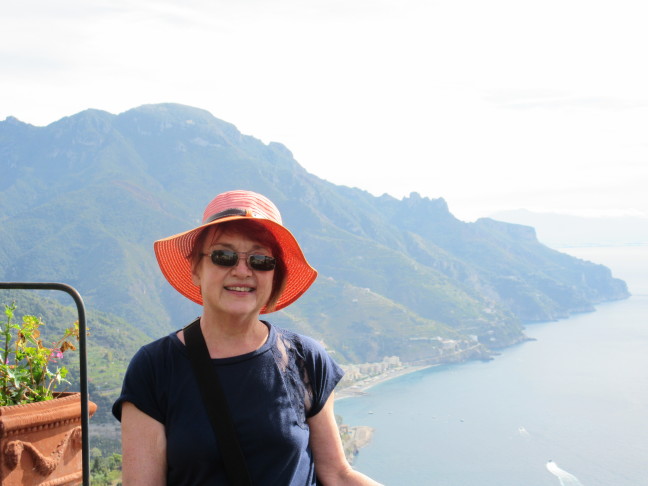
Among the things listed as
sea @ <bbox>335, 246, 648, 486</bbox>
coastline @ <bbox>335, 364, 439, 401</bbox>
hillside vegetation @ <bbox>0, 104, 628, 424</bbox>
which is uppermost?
hillside vegetation @ <bbox>0, 104, 628, 424</bbox>

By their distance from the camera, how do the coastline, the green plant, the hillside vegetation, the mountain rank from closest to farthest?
1. the green plant
2. the coastline
3. the hillside vegetation
4. the mountain

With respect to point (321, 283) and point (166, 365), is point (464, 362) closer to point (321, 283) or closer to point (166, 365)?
point (321, 283)

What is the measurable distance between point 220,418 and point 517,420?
71199 millimetres

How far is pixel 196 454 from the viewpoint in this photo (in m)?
1.44

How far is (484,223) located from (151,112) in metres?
97.1

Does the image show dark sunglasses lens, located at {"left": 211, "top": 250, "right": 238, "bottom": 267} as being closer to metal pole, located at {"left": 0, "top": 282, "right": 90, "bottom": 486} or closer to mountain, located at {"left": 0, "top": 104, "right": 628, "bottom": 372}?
metal pole, located at {"left": 0, "top": 282, "right": 90, "bottom": 486}

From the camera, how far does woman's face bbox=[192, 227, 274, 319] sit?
1.58m

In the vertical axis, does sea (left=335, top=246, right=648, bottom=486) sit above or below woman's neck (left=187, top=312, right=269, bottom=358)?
below

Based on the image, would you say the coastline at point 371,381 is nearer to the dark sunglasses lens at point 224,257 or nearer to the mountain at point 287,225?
the mountain at point 287,225

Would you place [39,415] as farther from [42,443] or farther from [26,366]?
[26,366]

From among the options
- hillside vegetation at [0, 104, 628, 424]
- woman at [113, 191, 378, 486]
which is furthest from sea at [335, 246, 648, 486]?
woman at [113, 191, 378, 486]

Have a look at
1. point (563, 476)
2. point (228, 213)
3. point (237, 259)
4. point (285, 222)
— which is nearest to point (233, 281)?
point (237, 259)

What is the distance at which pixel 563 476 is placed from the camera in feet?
173

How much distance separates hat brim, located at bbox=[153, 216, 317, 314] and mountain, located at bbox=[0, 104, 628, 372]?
8161 cm
